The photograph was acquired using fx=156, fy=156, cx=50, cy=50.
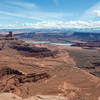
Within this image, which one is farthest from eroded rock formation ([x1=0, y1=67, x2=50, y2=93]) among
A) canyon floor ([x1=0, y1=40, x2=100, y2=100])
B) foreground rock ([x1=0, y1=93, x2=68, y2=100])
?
foreground rock ([x1=0, y1=93, x2=68, y2=100])

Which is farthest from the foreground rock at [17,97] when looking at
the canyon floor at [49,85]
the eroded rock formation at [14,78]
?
the eroded rock formation at [14,78]

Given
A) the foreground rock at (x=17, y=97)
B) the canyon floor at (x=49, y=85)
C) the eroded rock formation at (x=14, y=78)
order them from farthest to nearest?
the eroded rock formation at (x=14, y=78) < the canyon floor at (x=49, y=85) < the foreground rock at (x=17, y=97)

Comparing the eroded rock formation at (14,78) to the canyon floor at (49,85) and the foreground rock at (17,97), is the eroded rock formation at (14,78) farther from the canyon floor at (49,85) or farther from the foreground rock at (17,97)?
the foreground rock at (17,97)

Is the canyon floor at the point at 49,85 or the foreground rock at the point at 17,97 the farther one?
the canyon floor at the point at 49,85

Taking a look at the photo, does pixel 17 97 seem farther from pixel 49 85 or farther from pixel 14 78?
pixel 49 85


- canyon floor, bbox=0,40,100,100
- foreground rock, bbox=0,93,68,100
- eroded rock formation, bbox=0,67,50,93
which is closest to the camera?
foreground rock, bbox=0,93,68,100

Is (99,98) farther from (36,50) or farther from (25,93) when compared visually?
(36,50)

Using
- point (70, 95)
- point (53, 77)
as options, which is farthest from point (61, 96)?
point (53, 77)

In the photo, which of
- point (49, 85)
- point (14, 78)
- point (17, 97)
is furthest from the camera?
point (14, 78)

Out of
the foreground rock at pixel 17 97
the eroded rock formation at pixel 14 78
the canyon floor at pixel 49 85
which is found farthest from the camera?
the eroded rock formation at pixel 14 78

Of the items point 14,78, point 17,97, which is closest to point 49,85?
point 14,78

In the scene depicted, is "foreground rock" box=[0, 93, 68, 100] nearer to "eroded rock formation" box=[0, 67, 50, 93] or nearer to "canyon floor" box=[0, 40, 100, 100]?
"canyon floor" box=[0, 40, 100, 100]
